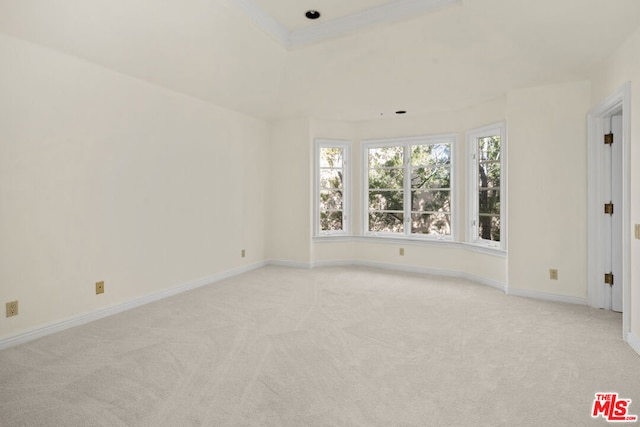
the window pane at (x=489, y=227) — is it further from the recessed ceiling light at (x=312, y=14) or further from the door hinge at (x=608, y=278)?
the recessed ceiling light at (x=312, y=14)

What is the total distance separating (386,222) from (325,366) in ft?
12.6

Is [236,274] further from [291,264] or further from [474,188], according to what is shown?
[474,188]

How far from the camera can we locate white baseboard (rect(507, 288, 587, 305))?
3896 mm

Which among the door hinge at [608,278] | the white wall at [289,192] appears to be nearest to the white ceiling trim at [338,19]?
the white wall at [289,192]

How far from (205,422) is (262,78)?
12.7ft

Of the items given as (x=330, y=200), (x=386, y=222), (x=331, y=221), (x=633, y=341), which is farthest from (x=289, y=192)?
(x=633, y=341)

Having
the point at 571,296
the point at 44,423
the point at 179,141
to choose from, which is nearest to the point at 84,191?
the point at 179,141

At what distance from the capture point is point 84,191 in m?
3.33

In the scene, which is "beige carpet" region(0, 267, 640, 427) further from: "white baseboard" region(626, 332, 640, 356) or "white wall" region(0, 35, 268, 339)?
"white wall" region(0, 35, 268, 339)

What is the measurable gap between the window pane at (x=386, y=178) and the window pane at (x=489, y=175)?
1.28 metres

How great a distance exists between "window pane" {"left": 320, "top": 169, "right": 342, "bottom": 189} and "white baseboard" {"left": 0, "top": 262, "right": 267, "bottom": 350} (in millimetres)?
2211

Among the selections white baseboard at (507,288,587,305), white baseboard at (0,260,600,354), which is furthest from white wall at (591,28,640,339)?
white baseboard at (507,288,587,305)

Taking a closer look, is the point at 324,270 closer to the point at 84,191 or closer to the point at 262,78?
the point at 262,78

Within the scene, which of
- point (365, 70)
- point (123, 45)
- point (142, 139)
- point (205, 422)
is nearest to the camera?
point (205, 422)
